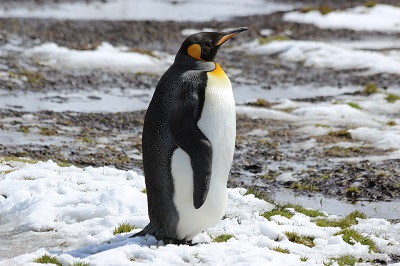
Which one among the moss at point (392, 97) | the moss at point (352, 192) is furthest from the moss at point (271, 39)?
the moss at point (352, 192)

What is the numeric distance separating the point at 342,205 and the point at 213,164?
3296mm

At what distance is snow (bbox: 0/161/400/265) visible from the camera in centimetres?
631

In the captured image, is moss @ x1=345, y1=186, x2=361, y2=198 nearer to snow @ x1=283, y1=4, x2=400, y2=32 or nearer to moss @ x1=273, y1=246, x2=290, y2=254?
moss @ x1=273, y1=246, x2=290, y2=254

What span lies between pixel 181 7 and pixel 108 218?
27.0m

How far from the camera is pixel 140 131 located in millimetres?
13180

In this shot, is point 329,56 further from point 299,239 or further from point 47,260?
point 47,260

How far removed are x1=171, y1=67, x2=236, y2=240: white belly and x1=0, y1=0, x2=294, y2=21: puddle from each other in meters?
22.1

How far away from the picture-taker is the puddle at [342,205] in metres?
8.94

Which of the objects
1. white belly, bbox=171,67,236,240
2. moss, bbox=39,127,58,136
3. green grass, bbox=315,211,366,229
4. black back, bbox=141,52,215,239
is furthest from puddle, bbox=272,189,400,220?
moss, bbox=39,127,58,136

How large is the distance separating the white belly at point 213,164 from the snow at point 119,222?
241mm

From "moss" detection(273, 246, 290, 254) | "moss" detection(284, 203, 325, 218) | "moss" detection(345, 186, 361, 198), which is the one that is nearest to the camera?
"moss" detection(273, 246, 290, 254)

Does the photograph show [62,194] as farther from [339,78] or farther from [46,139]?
[339,78]

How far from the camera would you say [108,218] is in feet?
24.0

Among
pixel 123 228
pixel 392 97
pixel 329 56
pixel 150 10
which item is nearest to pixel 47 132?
pixel 123 228
